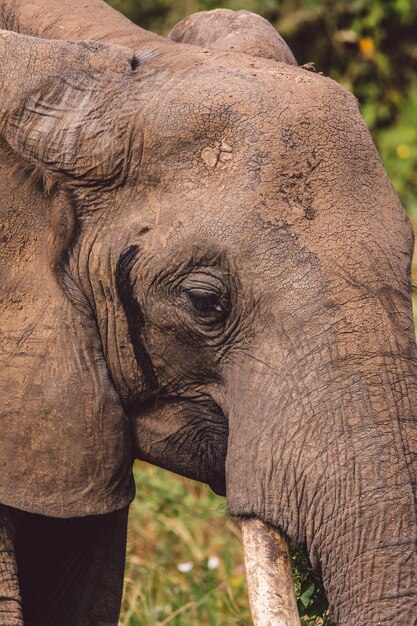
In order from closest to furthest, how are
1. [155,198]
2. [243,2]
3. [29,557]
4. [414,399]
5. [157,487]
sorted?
1. [414,399]
2. [155,198]
3. [29,557]
4. [157,487]
5. [243,2]

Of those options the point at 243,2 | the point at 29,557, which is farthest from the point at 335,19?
the point at 29,557

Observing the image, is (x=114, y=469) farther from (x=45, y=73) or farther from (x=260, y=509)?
(x=45, y=73)

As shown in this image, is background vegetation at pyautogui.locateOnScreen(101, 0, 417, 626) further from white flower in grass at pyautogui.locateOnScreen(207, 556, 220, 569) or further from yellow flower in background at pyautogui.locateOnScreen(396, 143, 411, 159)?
white flower in grass at pyautogui.locateOnScreen(207, 556, 220, 569)

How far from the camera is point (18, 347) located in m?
3.67

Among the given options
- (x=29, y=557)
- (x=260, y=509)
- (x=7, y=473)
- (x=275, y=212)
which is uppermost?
(x=275, y=212)

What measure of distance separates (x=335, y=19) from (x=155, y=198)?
631 cm

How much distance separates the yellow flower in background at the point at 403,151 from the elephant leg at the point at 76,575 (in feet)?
17.9

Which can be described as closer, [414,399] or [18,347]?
[414,399]

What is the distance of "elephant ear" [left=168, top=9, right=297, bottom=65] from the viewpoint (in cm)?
393

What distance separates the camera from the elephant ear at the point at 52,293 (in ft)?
11.8

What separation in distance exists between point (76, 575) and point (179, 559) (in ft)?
7.67

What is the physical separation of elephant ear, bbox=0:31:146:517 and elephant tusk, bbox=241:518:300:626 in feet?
1.64

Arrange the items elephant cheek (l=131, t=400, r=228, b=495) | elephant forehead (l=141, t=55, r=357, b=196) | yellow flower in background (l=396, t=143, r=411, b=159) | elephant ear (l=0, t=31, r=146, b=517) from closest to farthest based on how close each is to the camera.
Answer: elephant forehead (l=141, t=55, r=357, b=196), elephant ear (l=0, t=31, r=146, b=517), elephant cheek (l=131, t=400, r=228, b=495), yellow flower in background (l=396, t=143, r=411, b=159)

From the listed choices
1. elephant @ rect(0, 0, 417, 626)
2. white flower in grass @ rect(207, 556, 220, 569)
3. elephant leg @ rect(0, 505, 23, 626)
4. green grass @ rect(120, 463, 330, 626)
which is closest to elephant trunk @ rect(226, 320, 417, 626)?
elephant @ rect(0, 0, 417, 626)
